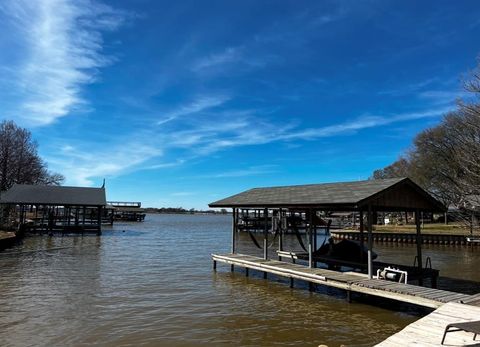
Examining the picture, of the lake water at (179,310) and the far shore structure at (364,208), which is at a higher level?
the far shore structure at (364,208)

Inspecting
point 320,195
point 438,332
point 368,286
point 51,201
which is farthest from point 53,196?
point 438,332

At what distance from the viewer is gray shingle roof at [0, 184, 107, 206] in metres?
45.1

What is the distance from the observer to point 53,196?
1861 inches

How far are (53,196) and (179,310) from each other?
1571 inches

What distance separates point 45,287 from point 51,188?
3799 centimetres

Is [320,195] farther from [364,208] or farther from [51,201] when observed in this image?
[51,201]

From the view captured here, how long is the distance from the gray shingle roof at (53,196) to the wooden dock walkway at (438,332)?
4315 cm

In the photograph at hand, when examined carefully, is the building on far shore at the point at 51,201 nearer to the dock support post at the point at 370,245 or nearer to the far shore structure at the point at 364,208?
the far shore structure at the point at 364,208

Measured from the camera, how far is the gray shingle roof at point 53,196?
45.1 meters

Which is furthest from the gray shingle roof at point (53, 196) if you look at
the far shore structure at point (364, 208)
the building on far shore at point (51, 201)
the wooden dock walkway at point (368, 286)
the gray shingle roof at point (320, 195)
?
the wooden dock walkway at point (368, 286)

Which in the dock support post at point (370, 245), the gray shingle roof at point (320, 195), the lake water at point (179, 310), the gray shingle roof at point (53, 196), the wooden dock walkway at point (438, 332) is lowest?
the lake water at point (179, 310)

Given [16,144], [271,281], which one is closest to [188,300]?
[271,281]

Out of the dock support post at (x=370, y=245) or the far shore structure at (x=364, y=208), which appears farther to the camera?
the dock support post at (x=370, y=245)

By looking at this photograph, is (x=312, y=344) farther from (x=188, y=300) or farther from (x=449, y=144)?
(x=449, y=144)
